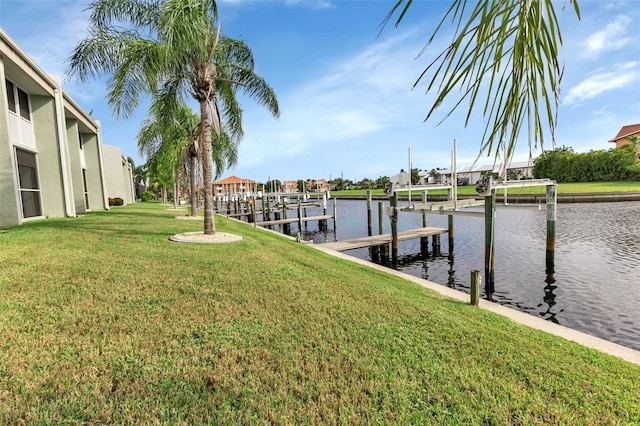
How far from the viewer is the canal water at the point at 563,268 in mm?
9188

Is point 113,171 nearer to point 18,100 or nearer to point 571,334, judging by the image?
point 18,100

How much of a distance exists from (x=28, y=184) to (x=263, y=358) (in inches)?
600

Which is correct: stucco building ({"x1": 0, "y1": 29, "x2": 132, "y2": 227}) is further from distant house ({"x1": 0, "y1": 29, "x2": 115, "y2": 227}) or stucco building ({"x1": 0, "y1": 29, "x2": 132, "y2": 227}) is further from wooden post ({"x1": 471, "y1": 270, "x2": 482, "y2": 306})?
wooden post ({"x1": 471, "y1": 270, "x2": 482, "y2": 306})

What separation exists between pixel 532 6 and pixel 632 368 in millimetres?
5584

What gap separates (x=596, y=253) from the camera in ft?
53.0

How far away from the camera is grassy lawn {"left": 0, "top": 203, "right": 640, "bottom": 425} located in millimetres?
2971

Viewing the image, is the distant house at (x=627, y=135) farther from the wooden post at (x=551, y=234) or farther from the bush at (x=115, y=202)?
the bush at (x=115, y=202)

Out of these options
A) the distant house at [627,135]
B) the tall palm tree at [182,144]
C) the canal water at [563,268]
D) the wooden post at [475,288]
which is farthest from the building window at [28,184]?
the distant house at [627,135]

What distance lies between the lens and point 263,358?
12.3ft

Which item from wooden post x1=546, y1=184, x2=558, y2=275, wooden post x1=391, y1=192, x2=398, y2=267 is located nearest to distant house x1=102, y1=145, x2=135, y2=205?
wooden post x1=391, y1=192, x2=398, y2=267

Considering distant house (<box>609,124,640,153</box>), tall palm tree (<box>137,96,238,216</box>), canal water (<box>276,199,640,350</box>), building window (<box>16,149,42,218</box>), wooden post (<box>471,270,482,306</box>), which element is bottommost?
canal water (<box>276,199,640,350</box>)

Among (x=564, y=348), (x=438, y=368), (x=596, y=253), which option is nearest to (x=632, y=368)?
(x=564, y=348)

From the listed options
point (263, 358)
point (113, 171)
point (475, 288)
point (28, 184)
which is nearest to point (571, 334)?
point (475, 288)

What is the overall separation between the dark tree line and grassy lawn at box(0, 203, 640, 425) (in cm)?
5866
